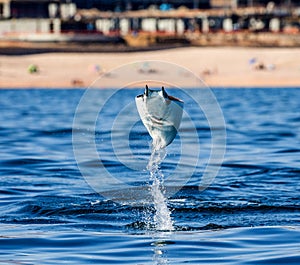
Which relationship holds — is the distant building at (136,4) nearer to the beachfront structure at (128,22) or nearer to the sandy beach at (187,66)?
the beachfront structure at (128,22)

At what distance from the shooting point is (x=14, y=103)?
5097 cm

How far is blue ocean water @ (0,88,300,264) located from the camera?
1192 centimetres

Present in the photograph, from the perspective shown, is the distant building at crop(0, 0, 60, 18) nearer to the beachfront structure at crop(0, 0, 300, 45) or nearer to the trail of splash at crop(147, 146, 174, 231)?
the beachfront structure at crop(0, 0, 300, 45)

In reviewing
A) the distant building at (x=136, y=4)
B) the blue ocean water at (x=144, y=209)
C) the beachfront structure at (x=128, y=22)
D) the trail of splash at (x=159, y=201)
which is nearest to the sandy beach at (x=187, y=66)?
the beachfront structure at (x=128, y=22)

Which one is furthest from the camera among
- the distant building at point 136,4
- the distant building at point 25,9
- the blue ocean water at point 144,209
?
the distant building at point 136,4

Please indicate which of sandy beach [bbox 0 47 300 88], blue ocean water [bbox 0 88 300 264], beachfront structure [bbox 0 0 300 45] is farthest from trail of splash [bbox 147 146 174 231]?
beachfront structure [bbox 0 0 300 45]

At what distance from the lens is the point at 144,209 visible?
15.4m

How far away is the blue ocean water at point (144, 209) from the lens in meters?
11.9

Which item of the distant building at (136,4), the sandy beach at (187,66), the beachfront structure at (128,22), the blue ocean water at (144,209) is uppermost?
the blue ocean water at (144,209)

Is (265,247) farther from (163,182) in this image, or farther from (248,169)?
(248,169)

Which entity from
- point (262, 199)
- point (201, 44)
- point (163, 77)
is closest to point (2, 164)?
point (262, 199)

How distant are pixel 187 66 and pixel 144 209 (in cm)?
7067

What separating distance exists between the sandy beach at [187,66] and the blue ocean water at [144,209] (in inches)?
1857

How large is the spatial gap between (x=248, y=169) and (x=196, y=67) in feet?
210
